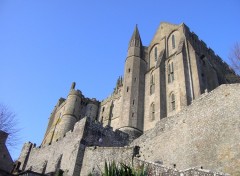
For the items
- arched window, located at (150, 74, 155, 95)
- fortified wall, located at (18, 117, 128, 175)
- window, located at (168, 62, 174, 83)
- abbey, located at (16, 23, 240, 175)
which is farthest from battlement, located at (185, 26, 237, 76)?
fortified wall, located at (18, 117, 128, 175)

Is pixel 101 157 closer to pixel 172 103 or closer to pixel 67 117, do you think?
pixel 172 103

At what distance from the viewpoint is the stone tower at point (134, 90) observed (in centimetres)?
3062

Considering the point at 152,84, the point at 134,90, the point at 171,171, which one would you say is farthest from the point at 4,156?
the point at 152,84

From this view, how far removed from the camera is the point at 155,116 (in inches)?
1193

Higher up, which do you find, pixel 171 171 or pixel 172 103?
pixel 172 103

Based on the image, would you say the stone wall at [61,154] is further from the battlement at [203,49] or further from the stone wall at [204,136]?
the battlement at [203,49]

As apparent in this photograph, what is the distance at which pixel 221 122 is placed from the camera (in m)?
17.5

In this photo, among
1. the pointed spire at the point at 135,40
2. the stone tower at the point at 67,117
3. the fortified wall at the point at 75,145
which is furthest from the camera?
the stone tower at the point at 67,117

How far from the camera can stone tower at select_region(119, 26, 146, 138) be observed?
30.6m

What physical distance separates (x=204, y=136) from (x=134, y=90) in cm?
1658

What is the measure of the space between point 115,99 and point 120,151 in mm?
24836

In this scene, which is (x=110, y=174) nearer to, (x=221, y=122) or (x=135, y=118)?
(x=221, y=122)

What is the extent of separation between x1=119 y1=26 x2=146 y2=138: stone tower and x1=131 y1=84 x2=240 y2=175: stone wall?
7.44 m

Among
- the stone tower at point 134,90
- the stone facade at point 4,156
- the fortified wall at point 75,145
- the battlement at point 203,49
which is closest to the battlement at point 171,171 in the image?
the fortified wall at point 75,145
